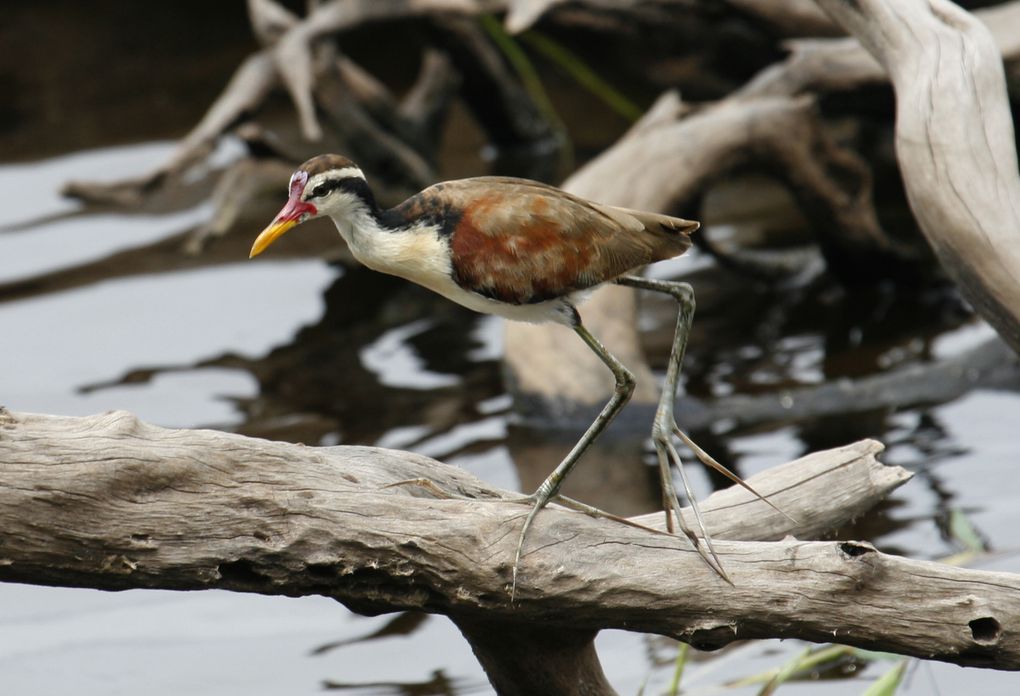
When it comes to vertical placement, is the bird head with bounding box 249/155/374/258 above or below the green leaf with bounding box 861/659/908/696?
above

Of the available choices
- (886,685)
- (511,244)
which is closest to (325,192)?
(511,244)

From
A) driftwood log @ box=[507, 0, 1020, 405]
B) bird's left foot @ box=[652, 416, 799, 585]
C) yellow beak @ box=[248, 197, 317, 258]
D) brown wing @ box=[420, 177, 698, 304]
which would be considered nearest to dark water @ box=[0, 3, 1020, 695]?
driftwood log @ box=[507, 0, 1020, 405]

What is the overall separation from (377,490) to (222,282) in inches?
194

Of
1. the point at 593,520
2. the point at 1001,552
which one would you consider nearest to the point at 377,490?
the point at 593,520

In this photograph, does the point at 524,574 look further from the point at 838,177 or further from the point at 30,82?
the point at 30,82

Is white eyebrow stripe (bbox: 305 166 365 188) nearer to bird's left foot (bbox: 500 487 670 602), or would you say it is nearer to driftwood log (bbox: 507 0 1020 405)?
bird's left foot (bbox: 500 487 670 602)

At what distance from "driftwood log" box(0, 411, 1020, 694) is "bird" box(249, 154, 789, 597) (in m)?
0.08

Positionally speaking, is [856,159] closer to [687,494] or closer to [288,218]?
[687,494]

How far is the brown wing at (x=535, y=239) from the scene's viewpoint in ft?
9.49

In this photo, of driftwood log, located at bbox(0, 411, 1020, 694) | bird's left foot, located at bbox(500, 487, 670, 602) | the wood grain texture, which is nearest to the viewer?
driftwood log, located at bbox(0, 411, 1020, 694)

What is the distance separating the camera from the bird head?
2852mm

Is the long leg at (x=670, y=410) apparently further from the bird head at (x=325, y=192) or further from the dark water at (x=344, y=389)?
the dark water at (x=344, y=389)

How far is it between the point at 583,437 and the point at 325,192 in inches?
30.1

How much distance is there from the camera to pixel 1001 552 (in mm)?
4625
